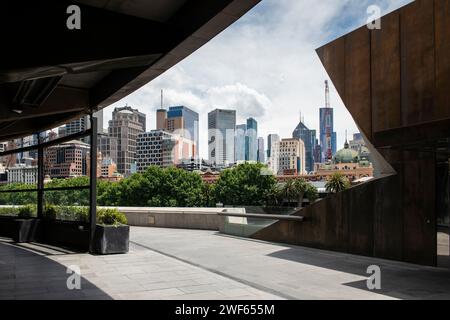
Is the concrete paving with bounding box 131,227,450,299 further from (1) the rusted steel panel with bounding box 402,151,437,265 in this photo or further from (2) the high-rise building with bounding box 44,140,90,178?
(2) the high-rise building with bounding box 44,140,90,178

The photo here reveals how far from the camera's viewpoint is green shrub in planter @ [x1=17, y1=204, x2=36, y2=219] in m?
18.0

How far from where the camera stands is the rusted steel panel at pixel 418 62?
11461 mm

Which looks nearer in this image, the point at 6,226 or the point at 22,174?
the point at 6,226

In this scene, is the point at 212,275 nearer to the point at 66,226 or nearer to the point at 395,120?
the point at 395,120

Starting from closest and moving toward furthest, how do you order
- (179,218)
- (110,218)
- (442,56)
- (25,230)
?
(442,56)
(110,218)
(25,230)
(179,218)

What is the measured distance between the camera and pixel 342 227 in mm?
13758

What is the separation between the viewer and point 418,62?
11.8m

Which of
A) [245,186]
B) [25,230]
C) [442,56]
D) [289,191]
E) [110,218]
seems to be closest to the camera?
[442,56]

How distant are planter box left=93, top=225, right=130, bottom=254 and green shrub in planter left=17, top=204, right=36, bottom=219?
19.1 ft

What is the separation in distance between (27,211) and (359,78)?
14.0m

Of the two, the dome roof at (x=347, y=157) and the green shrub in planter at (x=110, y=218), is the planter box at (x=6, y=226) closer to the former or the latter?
the green shrub in planter at (x=110, y=218)

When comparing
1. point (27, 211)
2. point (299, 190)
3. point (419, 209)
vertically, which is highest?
point (419, 209)

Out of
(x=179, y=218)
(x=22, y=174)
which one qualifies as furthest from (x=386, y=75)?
(x=22, y=174)
